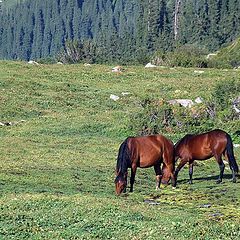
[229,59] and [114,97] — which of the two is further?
[229,59]

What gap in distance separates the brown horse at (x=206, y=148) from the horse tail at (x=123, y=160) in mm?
2557

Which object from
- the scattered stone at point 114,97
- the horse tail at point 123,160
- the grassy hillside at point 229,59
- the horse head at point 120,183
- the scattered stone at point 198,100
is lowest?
the grassy hillside at point 229,59

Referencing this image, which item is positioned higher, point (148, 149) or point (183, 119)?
point (148, 149)

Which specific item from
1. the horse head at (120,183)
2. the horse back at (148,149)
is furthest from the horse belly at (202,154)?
the horse head at (120,183)

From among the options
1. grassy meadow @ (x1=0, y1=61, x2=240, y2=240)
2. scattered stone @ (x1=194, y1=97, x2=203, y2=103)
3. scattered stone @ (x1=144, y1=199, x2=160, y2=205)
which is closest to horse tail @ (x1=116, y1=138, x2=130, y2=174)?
grassy meadow @ (x1=0, y1=61, x2=240, y2=240)

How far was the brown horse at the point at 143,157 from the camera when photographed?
16.5 meters

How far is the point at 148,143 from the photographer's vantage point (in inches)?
687

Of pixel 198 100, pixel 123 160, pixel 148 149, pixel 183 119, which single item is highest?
pixel 148 149

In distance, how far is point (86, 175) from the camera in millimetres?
19516

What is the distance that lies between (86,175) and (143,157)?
2.82 m

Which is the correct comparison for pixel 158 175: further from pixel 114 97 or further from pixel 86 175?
pixel 114 97

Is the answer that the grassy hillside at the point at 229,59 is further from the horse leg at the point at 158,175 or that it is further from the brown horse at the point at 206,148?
the horse leg at the point at 158,175

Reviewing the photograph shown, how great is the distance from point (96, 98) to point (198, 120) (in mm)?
9871

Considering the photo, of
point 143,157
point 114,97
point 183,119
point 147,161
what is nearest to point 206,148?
point 147,161
